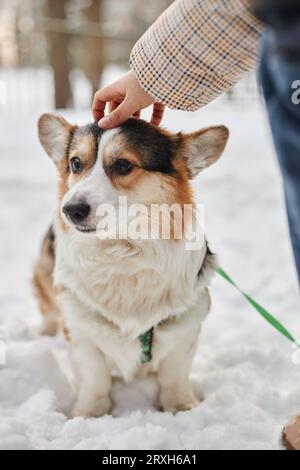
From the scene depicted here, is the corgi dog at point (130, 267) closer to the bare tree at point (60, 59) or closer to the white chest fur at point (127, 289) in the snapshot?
the white chest fur at point (127, 289)

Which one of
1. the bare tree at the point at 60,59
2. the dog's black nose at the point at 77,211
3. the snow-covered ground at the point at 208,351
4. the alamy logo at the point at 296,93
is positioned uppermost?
the bare tree at the point at 60,59

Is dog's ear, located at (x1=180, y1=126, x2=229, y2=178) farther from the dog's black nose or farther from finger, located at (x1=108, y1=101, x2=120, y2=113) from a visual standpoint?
the dog's black nose

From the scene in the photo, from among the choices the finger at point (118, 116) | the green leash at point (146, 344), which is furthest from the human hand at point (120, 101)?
the green leash at point (146, 344)

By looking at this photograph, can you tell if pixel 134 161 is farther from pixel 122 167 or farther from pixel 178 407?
pixel 178 407

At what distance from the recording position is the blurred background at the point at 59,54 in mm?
7531

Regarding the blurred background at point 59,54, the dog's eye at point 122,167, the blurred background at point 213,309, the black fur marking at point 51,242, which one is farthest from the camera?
the blurred background at point 59,54

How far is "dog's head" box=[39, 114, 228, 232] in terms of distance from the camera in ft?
5.81

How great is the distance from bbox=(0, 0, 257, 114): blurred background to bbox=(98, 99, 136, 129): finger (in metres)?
5.41

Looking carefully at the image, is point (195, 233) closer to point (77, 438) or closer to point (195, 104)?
point (195, 104)

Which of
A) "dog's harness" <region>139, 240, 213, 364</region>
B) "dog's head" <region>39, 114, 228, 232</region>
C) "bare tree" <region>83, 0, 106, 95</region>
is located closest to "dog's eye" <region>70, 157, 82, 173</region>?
"dog's head" <region>39, 114, 228, 232</region>

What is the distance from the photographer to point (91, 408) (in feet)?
6.51

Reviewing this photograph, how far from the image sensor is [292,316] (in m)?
2.65

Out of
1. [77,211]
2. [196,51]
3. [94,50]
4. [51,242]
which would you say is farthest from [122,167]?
[94,50]

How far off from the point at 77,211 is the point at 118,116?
364mm
